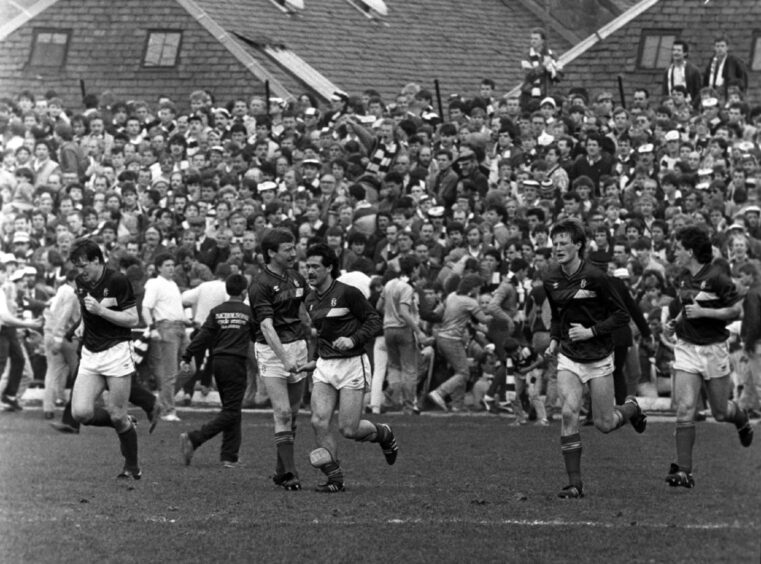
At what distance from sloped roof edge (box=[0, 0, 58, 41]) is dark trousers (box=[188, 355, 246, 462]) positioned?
26.6 m

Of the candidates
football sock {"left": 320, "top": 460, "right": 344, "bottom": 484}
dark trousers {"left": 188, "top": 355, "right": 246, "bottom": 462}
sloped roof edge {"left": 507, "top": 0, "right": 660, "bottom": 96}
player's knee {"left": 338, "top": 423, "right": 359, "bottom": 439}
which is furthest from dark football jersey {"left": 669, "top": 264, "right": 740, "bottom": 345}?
sloped roof edge {"left": 507, "top": 0, "right": 660, "bottom": 96}

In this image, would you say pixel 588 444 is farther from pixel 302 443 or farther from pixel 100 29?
pixel 100 29

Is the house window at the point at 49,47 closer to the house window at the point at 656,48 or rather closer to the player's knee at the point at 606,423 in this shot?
the house window at the point at 656,48

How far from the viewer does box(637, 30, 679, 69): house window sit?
38781 millimetres

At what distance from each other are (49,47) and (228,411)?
86.5 ft

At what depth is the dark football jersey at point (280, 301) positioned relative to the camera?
1509cm

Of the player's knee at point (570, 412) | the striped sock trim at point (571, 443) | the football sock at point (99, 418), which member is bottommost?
the football sock at point (99, 418)

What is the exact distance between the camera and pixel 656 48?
39219mm

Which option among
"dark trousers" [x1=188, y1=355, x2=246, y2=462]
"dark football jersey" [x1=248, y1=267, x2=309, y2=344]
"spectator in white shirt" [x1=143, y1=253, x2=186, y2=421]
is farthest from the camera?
"spectator in white shirt" [x1=143, y1=253, x2=186, y2=421]

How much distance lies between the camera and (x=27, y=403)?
26.1 m

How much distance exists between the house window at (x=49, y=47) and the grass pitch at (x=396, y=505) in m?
23.1

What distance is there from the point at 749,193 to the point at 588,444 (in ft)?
21.2

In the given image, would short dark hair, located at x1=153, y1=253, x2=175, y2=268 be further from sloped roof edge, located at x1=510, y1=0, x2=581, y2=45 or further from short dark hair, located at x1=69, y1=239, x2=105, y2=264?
sloped roof edge, located at x1=510, y1=0, x2=581, y2=45

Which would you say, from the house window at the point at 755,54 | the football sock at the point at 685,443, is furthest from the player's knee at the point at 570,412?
the house window at the point at 755,54
